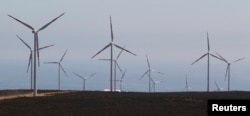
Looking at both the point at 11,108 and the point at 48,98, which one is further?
the point at 48,98

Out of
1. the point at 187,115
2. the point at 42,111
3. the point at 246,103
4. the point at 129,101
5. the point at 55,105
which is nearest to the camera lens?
the point at 246,103

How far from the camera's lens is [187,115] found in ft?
155

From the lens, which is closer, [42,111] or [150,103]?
[42,111]

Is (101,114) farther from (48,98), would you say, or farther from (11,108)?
(48,98)

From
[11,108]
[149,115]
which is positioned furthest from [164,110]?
[11,108]

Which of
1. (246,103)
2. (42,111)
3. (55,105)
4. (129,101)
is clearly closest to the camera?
(246,103)

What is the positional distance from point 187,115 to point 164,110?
14.3 feet

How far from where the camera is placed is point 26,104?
5616 cm

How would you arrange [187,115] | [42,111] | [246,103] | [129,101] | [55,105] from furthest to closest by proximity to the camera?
1. [129,101]
2. [55,105]
3. [42,111]
4. [187,115]
5. [246,103]

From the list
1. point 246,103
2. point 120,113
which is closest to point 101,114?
point 120,113

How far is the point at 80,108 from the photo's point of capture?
175ft

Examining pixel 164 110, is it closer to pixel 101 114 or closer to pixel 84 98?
pixel 101 114

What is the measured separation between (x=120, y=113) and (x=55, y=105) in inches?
340

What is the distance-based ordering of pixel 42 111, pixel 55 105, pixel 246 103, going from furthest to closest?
1. pixel 55 105
2. pixel 42 111
3. pixel 246 103
